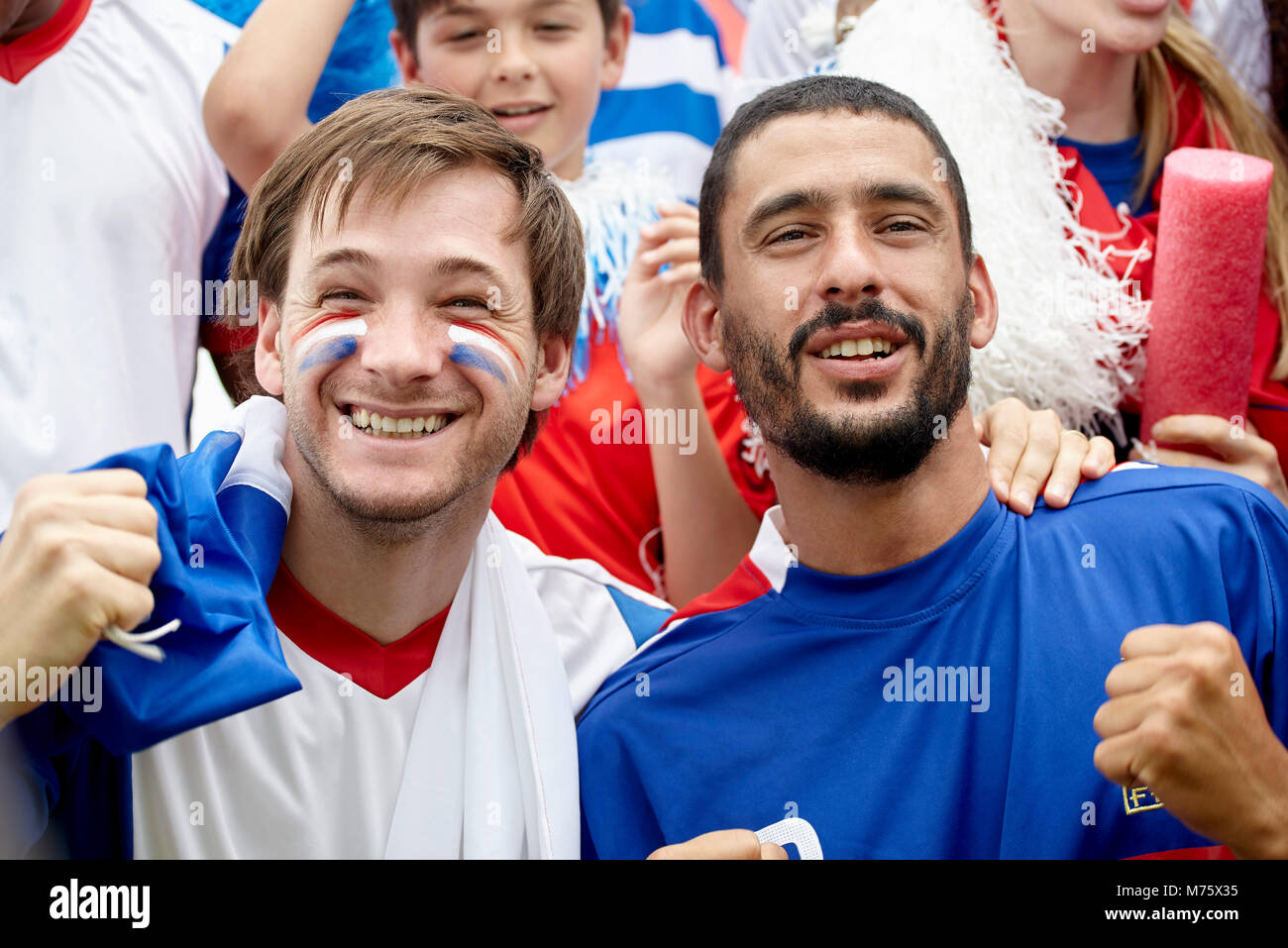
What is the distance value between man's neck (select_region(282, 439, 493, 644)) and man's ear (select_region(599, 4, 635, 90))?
3.61 ft

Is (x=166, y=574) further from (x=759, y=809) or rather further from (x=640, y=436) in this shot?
(x=640, y=436)

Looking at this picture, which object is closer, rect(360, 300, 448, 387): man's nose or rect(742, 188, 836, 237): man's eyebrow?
rect(360, 300, 448, 387): man's nose

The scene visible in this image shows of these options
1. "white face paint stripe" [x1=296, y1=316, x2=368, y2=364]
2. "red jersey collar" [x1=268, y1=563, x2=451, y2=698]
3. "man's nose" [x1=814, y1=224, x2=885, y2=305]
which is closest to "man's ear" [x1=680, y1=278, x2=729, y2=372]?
"man's nose" [x1=814, y1=224, x2=885, y2=305]

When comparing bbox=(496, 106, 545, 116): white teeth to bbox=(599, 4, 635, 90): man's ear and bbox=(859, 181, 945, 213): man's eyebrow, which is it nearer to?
bbox=(599, 4, 635, 90): man's ear

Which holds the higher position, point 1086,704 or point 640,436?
point 640,436

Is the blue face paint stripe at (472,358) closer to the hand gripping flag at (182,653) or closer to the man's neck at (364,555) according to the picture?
the man's neck at (364,555)

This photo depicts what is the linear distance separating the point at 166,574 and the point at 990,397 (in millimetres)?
1379

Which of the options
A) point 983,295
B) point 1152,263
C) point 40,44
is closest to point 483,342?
point 983,295

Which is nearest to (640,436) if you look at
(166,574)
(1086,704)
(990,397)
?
(990,397)

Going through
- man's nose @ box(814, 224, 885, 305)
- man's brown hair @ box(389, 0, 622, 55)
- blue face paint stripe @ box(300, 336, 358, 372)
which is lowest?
blue face paint stripe @ box(300, 336, 358, 372)

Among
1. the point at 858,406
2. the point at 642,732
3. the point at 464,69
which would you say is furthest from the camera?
the point at 464,69

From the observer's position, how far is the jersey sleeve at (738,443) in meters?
2.38

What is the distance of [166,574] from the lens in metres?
1.36

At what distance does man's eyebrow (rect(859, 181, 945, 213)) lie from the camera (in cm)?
181
